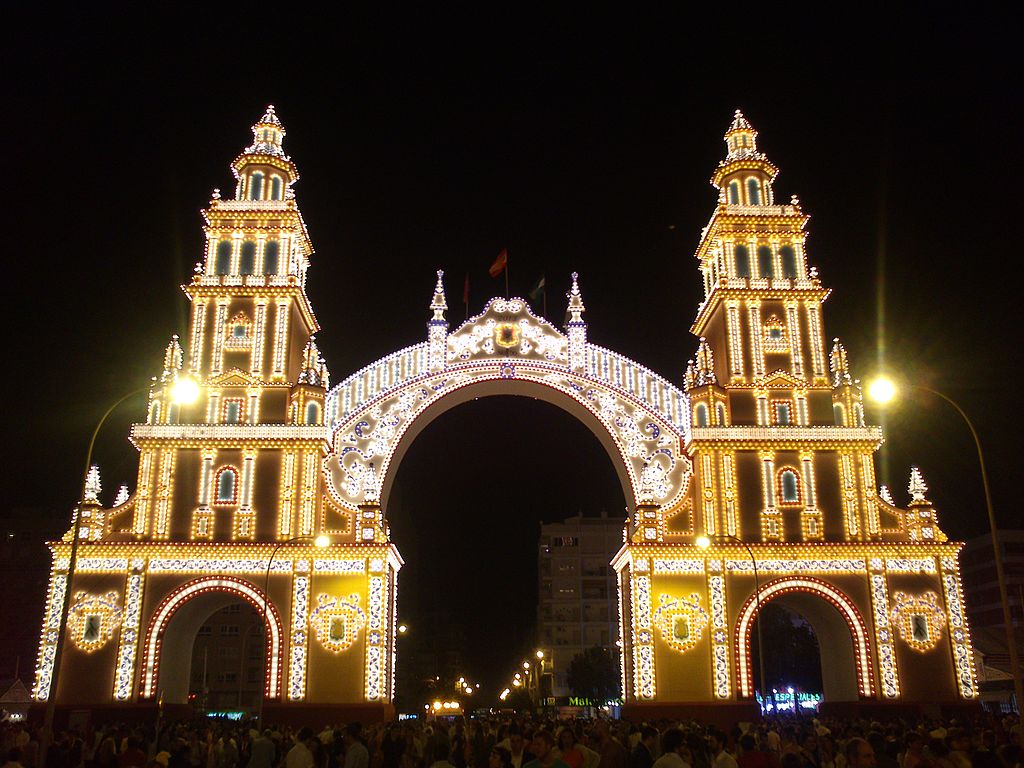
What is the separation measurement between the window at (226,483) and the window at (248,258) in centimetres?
923

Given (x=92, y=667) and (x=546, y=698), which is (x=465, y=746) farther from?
(x=546, y=698)

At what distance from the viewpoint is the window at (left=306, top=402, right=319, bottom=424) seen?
44.4m

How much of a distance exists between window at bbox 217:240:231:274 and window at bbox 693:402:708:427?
69.9 feet

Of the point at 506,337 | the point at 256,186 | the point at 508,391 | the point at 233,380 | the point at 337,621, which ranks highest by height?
the point at 256,186

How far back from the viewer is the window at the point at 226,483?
43.6 m

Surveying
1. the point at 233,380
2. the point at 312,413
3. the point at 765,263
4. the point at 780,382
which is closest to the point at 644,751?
the point at 312,413

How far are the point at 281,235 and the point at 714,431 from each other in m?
20.9

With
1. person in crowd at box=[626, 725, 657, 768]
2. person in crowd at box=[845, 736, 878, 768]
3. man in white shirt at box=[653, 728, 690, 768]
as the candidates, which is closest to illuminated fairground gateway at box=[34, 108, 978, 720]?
person in crowd at box=[626, 725, 657, 768]

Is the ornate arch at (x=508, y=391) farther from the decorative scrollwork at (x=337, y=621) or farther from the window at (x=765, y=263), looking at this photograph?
the window at (x=765, y=263)

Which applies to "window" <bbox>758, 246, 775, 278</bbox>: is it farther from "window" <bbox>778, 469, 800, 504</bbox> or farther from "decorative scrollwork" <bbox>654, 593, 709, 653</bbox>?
"decorative scrollwork" <bbox>654, 593, 709, 653</bbox>

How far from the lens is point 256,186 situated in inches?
1928

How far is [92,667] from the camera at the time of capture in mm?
40688

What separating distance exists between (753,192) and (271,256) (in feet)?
73.2

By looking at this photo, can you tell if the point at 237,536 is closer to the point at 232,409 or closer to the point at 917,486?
the point at 232,409
